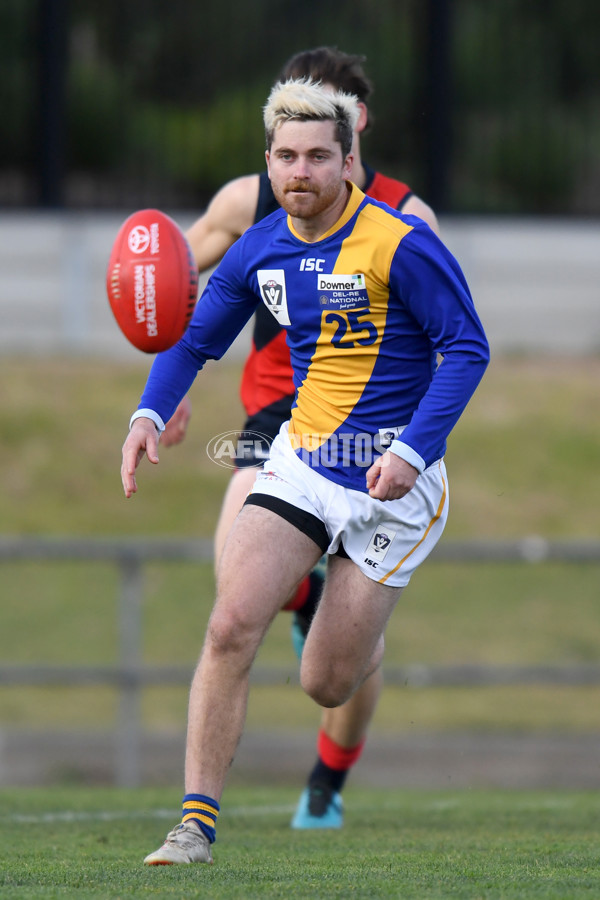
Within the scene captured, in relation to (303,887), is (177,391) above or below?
above

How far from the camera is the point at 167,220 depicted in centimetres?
430

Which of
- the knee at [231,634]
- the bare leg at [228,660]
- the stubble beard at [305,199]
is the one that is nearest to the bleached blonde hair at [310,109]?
the stubble beard at [305,199]

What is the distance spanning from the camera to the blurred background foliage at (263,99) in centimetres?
1337

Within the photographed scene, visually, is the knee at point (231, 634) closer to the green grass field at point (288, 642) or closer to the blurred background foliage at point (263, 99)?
the green grass field at point (288, 642)

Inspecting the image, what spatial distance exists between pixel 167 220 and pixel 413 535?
1.25 meters

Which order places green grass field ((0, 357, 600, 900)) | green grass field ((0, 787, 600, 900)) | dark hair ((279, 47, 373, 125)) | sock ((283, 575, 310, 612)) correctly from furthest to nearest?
sock ((283, 575, 310, 612))
dark hair ((279, 47, 373, 125))
green grass field ((0, 357, 600, 900))
green grass field ((0, 787, 600, 900))

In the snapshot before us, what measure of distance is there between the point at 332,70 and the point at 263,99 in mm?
8802

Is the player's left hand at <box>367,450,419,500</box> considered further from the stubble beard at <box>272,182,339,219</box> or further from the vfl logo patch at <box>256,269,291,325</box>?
the stubble beard at <box>272,182,339,219</box>

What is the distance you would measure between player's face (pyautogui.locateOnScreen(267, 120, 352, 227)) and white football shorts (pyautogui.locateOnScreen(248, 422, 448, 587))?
766mm

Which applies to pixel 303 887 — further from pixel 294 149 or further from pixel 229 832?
pixel 294 149

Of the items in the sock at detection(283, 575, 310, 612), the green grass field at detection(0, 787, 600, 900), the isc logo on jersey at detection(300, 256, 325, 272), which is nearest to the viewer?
the green grass field at detection(0, 787, 600, 900)

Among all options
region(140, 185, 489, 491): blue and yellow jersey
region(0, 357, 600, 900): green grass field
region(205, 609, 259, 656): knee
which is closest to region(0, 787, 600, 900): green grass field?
region(0, 357, 600, 900): green grass field

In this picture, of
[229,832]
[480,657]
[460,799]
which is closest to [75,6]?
[480,657]

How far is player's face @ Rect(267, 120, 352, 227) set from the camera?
3.88m
